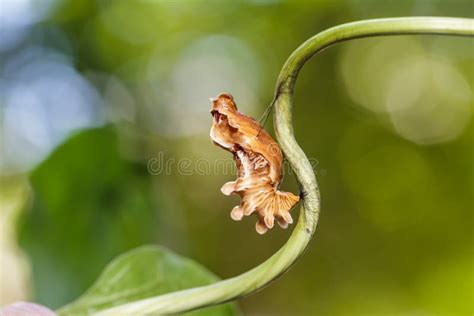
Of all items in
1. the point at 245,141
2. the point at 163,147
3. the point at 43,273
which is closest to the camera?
the point at 245,141

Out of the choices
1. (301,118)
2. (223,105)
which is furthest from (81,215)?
(301,118)

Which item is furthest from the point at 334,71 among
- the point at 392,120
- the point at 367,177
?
the point at 367,177

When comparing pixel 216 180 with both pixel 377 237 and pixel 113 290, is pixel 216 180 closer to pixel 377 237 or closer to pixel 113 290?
pixel 377 237

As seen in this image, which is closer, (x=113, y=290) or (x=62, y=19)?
(x=113, y=290)

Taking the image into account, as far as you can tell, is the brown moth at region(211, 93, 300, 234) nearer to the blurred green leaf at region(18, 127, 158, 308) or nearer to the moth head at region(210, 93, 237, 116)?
the moth head at region(210, 93, 237, 116)

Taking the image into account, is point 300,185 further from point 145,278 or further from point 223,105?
point 145,278
